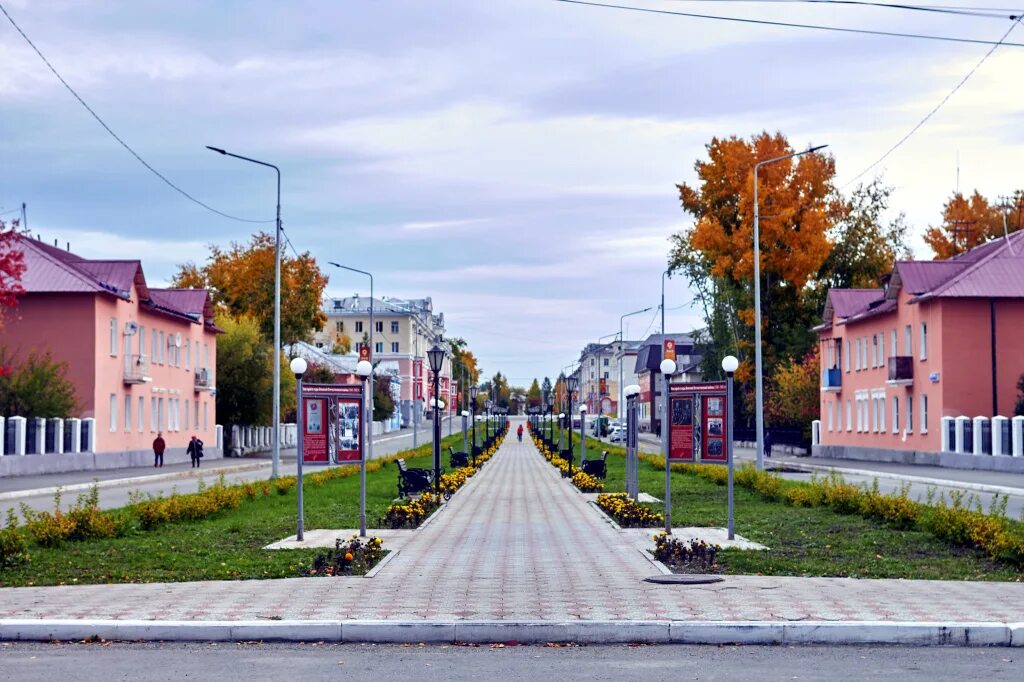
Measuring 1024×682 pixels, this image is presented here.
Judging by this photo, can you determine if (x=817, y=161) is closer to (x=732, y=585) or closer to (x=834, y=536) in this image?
(x=834, y=536)

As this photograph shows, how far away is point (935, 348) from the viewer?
50.7 metres

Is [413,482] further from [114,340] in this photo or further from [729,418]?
[114,340]

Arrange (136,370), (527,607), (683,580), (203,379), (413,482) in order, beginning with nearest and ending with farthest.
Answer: (527,607) → (683,580) → (413,482) → (136,370) → (203,379)

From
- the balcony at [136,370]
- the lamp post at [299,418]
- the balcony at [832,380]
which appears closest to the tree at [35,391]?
the balcony at [136,370]

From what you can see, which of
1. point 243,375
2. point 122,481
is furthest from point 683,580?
point 243,375

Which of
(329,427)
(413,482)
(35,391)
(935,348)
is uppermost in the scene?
A: (935,348)

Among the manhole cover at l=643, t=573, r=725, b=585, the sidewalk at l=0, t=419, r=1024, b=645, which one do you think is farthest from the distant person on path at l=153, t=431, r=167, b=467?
the manhole cover at l=643, t=573, r=725, b=585

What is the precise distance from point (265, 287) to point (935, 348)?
46.1 meters

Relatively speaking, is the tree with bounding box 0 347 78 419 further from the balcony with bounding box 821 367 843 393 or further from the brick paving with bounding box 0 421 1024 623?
the balcony with bounding box 821 367 843 393

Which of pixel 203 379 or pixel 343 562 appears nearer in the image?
pixel 343 562

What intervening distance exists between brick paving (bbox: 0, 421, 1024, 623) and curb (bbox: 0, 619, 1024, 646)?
28 cm

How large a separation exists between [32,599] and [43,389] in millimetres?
36153

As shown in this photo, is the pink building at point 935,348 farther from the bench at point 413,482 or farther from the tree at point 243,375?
the tree at point 243,375

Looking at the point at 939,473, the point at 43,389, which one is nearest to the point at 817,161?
the point at 939,473
